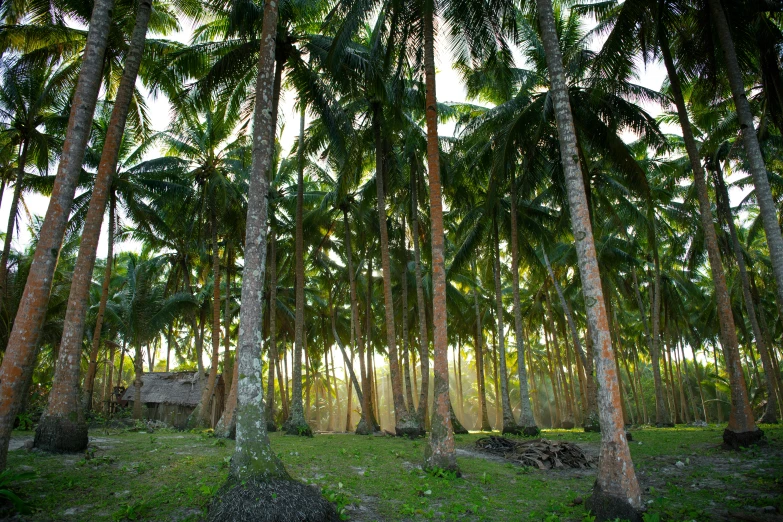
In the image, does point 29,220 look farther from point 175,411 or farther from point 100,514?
point 100,514

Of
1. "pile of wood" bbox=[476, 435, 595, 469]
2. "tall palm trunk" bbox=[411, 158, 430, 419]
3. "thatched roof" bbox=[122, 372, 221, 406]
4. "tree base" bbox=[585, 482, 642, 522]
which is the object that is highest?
"tall palm trunk" bbox=[411, 158, 430, 419]

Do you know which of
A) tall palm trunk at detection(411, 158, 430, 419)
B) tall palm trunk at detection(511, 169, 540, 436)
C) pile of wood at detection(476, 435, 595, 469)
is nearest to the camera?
pile of wood at detection(476, 435, 595, 469)

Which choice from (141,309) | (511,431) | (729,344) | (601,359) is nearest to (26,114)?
(141,309)

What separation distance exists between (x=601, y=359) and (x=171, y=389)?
25.7 m

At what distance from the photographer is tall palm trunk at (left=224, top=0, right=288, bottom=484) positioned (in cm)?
586

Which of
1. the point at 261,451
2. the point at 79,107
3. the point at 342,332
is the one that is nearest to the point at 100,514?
the point at 261,451

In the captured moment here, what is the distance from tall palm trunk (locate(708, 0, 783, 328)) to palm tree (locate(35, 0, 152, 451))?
40.7ft

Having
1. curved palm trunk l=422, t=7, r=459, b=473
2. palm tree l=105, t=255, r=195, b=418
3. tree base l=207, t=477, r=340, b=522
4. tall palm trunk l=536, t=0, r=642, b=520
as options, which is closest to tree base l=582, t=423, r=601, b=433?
curved palm trunk l=422, t=7, r=459, b=473

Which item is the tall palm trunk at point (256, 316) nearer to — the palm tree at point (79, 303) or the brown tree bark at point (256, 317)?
the brown tree bark at point (256, 317)

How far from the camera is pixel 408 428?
15234mm

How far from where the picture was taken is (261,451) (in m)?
5.93

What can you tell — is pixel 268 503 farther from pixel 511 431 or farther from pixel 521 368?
pixel 521 368

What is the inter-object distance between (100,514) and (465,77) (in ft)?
43.2

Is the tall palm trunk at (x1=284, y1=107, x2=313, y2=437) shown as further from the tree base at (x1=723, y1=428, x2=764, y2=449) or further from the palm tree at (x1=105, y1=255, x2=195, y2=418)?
the tree base at (x1=723, y1=428, x2=764, y2=449)
